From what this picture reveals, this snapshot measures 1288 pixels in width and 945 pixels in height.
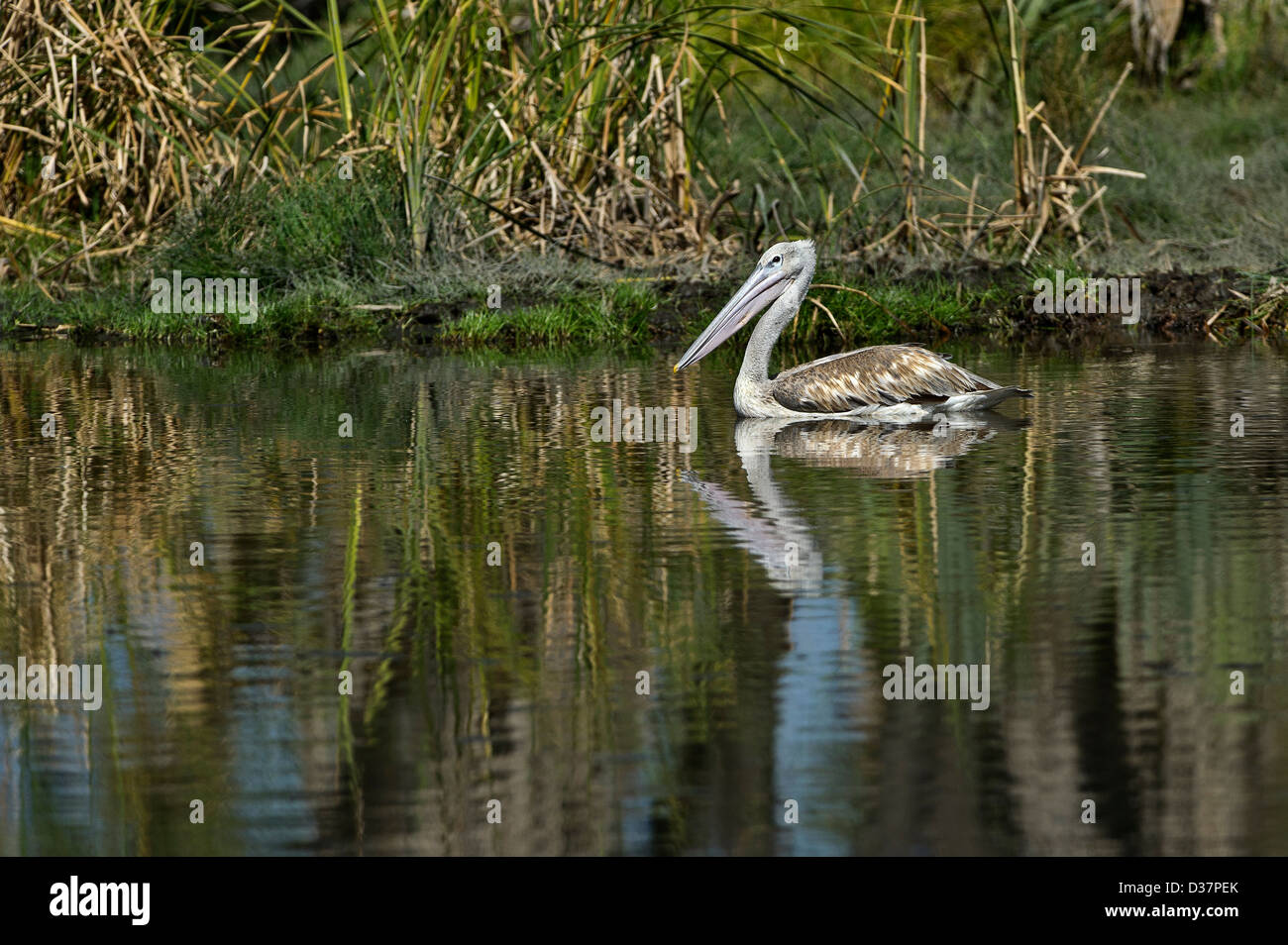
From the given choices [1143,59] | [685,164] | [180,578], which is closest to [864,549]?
[180,578]

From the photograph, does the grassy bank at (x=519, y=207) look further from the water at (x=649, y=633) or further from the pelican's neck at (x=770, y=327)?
the water at (x=649, y=633)

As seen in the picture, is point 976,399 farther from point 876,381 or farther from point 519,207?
point 519,207

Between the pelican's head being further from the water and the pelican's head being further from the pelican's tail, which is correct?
the pelican's tail

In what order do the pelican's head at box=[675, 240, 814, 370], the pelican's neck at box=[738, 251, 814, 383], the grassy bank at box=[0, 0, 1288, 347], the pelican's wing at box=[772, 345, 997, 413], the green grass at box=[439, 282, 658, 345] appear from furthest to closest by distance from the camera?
the grassy bank at box=[0, 0, 1288, 347] < the green grass at box=[439, 282, 658, 345] < the pelican's head at box=[675, 240, 814, 370] < the pelican's neck at box=[738, 251, 814, 383] < the pelican's wing at box=[772, 345, 997, 413]

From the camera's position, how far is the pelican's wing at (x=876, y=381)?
37.7ft

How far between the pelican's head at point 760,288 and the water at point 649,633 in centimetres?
131

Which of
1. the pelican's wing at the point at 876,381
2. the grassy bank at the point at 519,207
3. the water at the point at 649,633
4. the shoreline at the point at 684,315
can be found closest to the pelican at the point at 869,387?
the pelican's wing at the point at 876,381

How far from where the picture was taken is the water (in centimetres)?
491

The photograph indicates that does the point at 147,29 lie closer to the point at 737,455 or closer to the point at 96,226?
the point at 96,226

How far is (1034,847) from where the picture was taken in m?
4.66

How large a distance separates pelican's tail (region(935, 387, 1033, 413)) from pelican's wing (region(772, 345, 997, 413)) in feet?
0.11

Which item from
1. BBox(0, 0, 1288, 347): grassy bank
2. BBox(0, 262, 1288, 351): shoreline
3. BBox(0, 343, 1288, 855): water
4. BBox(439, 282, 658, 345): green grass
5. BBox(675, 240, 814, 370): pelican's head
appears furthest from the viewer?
BBox(0, 0, 1288, 347): grassy bank

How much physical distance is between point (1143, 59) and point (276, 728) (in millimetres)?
23464

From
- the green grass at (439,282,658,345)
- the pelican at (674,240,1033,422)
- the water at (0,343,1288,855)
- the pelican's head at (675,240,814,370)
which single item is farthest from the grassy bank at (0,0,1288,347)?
the water at (0,343,1288,855)
